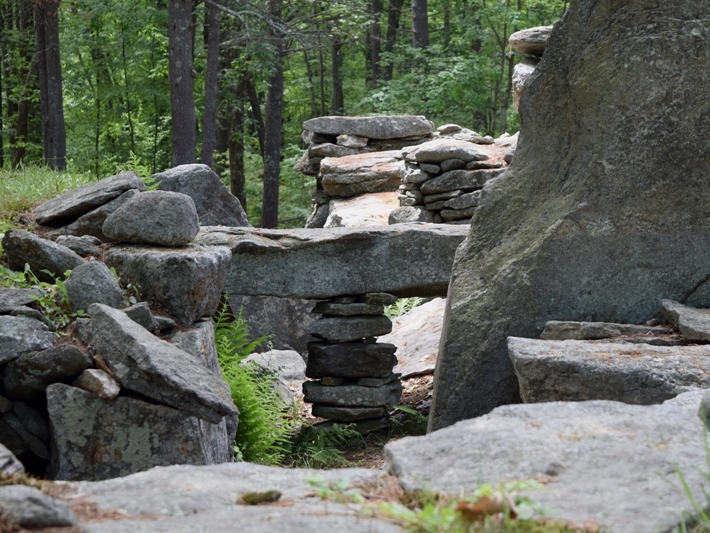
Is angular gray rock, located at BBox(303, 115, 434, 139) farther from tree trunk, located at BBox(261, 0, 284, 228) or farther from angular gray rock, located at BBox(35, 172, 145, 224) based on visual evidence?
angular gray rock, located at BBox(35, 172, 145, 224)

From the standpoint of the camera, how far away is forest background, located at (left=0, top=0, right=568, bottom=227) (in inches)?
650

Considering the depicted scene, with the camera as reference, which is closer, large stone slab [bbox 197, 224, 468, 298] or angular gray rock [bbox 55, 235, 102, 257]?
angular gray rock [bbox 55, 235, 102, 257]

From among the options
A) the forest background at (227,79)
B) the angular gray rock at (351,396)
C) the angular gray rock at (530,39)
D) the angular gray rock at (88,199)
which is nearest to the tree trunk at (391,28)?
the forest background at (227,79)

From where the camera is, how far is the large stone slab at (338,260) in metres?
7.77

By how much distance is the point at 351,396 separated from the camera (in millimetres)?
8438

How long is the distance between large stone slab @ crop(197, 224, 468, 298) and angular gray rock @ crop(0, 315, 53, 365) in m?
3.20

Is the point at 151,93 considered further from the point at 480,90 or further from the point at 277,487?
the point at 277,487

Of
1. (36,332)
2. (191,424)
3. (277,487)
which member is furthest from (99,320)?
(277,487)

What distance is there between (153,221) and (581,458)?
3903 millimetres

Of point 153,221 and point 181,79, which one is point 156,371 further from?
Result: point 181,79

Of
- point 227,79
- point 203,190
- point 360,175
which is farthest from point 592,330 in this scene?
point 227,79

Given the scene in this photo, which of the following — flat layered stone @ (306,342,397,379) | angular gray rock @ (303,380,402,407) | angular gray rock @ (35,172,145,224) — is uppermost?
angular gray rock @ (35,172,145,224)

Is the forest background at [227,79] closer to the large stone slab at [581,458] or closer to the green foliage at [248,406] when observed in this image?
the green foliage at [248,406]

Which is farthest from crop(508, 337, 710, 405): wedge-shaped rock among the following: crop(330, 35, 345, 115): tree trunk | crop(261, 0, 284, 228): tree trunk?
crop(330, 35, 345, 115): tree trunk
